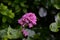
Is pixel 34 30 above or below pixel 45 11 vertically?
below

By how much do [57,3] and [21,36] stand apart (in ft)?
1.84

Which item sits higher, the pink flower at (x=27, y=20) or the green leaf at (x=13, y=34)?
the pink flower at (x=27, y=20)

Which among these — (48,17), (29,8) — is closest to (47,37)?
(48,17)

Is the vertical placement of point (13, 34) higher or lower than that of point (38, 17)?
lower

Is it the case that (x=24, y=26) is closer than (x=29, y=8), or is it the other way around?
(x=24, y=26)

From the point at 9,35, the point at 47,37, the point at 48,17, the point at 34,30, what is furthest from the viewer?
the point at 48,17

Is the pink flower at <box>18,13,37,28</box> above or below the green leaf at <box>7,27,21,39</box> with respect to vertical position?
above

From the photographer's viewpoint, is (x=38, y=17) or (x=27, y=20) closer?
(x=27, y=20)

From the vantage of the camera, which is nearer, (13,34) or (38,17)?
(13,34)

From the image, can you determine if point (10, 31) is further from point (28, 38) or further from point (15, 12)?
point (15, 12)

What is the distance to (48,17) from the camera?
2381 millimetres

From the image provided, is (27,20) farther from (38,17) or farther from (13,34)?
(38,17)

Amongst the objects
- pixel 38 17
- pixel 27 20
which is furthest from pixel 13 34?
pixel 38 17

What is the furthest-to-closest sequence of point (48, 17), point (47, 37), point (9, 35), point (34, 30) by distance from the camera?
point (48, 17), point (34, 30), point (47, 37), point (9, 35)
